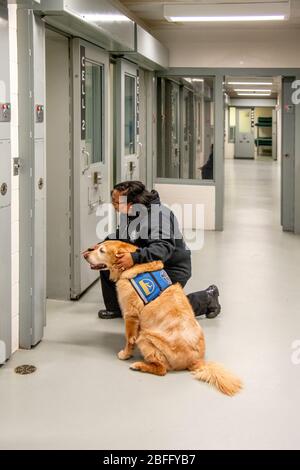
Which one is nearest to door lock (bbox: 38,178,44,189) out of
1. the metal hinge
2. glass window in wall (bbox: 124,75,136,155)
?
the metal hinge

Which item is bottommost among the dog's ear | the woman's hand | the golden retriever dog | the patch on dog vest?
the golden retriever dog

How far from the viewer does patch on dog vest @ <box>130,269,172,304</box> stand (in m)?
3.69

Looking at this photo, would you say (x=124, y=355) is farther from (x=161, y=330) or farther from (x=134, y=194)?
(x=134, y=194)

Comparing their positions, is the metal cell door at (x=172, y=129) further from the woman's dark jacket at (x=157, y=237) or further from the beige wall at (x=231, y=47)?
the woman's dark jacket at (x=157, y=237)

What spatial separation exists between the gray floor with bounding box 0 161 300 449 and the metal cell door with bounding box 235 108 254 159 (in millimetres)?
21640

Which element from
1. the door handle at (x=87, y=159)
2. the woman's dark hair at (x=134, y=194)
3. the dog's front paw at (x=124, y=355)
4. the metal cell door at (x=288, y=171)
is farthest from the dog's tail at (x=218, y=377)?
the metal cell door at (x=288, y=171)

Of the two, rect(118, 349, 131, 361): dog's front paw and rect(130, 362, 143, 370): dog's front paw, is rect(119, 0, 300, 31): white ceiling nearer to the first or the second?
rect(118, 349, 131, 361): dog's front paw

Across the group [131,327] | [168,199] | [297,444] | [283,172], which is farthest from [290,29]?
[297,444]

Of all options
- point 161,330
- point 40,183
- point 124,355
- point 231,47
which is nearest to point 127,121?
point 231,47

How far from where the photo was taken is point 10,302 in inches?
151

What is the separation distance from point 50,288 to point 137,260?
5.49 ft

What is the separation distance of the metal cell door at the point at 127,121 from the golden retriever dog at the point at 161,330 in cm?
265

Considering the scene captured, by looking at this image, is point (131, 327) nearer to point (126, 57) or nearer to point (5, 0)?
point (5, 0)

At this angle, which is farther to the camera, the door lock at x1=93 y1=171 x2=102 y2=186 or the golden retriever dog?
the door lock at x1=93 y1=171 x2=102 y2=186
